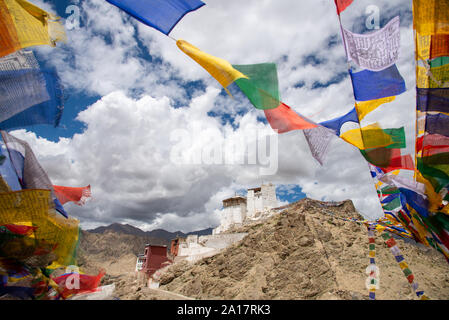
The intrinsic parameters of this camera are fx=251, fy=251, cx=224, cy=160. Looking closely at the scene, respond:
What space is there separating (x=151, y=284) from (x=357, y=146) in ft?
83.6

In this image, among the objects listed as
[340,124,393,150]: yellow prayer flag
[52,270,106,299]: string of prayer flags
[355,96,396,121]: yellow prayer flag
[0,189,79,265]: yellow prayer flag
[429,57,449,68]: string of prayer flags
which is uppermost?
[355,96,396,121]: yellow prayer flag

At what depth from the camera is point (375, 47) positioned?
14.0ft

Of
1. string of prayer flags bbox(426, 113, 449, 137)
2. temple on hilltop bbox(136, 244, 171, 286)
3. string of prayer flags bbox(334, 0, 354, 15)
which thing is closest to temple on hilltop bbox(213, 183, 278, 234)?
temple on hilltop bbox(136, 244, 171, 286)

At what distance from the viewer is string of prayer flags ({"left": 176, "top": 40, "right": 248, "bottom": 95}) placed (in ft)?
14.4

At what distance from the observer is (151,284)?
24.8 metres

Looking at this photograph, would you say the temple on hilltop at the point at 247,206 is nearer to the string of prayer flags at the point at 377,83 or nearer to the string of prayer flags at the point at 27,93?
the string of prayer flags at the point at 377,83

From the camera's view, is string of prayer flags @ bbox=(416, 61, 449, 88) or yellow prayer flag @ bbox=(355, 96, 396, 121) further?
yellow prayer flag @ bbox=(355, 96, 396, 121)

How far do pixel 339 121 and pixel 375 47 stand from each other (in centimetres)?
147

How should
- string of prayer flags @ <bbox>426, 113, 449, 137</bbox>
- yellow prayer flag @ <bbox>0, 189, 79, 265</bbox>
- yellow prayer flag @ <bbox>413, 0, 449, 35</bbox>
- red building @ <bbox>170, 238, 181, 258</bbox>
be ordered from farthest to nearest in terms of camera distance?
red building @ <bbox>170, 238, 181, 258</bbox> → yellow prayer flag @ <bbox>0, 189, 79, 265</bbox> → string of prayer flags @ <bbox>426, 113, 449, 137</bbox> → yellow prayer flag @ <bbox>413, 0, 449, 35</bbox>

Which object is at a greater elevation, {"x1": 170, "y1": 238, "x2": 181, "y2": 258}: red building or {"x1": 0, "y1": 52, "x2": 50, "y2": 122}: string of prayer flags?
{"x1": 170, "y1": 238, "x2": 181, "y2": 258}: red building

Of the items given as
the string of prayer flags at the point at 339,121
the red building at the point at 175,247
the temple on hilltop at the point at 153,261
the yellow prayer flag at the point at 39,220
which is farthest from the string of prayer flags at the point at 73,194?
the red building at the point at 175,247

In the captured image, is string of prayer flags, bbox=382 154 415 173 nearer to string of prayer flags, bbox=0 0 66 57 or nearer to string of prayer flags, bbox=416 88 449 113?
string of prayer flags, bbox=416 88 449 113

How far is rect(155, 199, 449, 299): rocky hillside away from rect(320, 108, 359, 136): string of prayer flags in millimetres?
12828

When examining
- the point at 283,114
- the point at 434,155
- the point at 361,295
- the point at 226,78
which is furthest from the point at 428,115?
the point at 361,295
